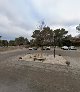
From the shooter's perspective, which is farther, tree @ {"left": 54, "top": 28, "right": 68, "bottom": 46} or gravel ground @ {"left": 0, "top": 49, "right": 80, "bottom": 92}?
tree @ {"left": 54, "top": 28, "right": 68, "bottom": 46}

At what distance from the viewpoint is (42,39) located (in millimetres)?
38844

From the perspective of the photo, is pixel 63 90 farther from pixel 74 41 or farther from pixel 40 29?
pixel 74 41

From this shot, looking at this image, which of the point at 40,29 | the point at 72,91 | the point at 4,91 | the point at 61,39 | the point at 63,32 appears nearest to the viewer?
the point at 4,91

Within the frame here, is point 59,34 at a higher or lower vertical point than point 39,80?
higher

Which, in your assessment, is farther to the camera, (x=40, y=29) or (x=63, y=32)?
(x=63, y=32)

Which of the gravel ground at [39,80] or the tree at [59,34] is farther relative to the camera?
the tree at [59,34]

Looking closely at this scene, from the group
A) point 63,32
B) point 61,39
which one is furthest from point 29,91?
point 63,32

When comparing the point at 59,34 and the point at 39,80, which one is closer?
the point at 39,80

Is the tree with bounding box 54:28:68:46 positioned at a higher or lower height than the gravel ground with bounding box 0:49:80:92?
higher

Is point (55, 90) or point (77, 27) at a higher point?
point (77, 27)

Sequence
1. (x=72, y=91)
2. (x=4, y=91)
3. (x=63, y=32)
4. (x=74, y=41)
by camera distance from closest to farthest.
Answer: (x=4, y=91) < (x=72, y=91) < (x=74, y=41) < (x=63, y=32)

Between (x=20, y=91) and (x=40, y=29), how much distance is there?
30061 mm

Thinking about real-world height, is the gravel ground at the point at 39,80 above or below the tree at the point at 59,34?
below

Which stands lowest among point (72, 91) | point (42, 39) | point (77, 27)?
point (72, 91)
